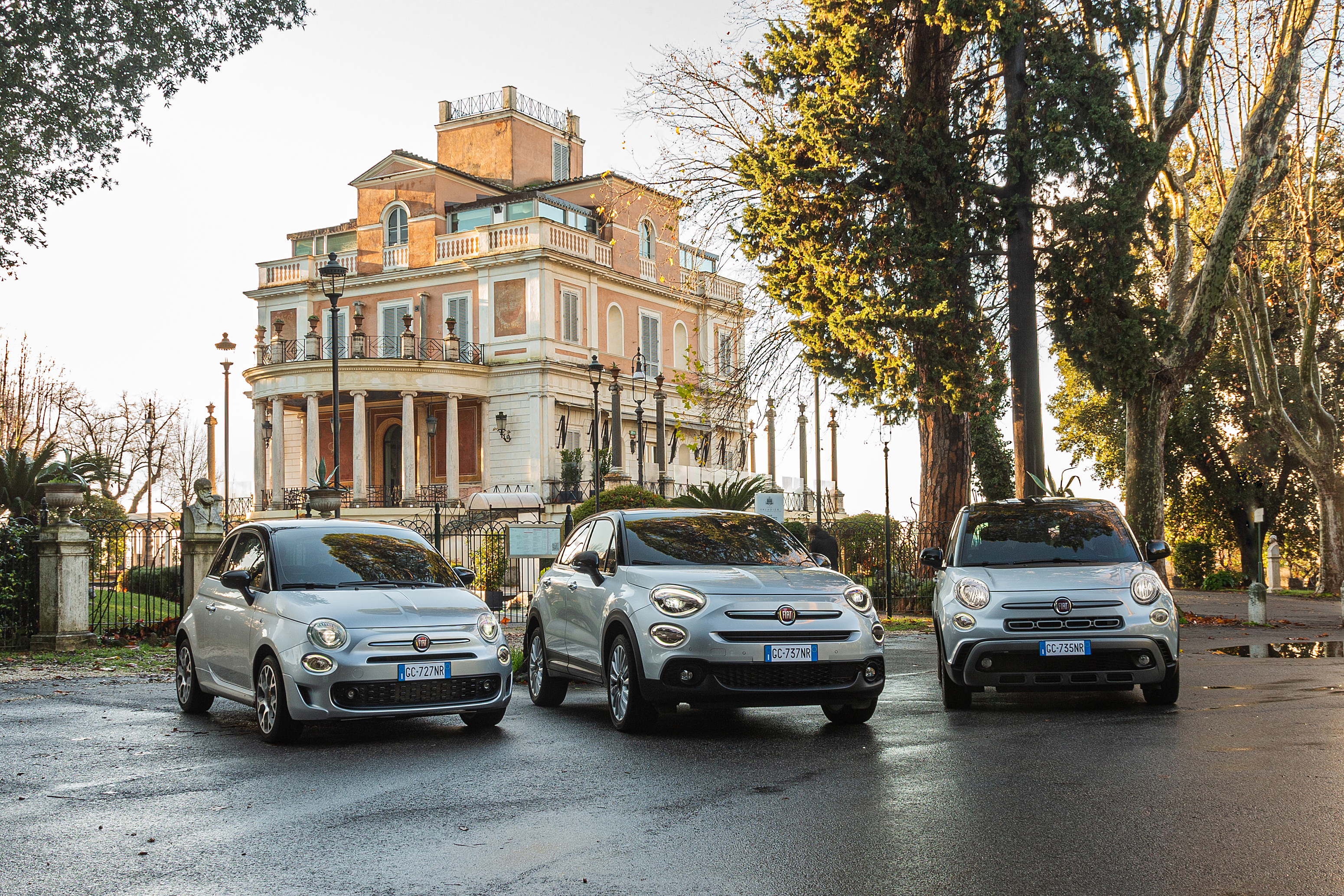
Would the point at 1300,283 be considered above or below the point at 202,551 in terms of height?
above

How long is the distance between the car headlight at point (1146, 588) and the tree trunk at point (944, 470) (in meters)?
12.6

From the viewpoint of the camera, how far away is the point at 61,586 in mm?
17797

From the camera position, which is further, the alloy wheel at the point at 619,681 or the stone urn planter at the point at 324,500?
the stone urn planter at the point at 324,500

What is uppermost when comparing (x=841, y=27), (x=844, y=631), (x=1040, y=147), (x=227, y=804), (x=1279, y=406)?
(x=841, y=27)

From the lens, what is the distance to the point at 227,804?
7.09 metres

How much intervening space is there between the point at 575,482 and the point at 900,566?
23557 mm

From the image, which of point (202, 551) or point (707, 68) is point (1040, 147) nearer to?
point (707, 68)

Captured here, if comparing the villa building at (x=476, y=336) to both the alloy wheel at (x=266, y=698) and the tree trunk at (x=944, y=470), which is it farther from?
the alloy wheel at (x=266, y=698)

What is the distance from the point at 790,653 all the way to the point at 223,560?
17.0ft

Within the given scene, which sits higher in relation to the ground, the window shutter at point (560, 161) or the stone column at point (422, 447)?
the window shutter at point (560, 161)

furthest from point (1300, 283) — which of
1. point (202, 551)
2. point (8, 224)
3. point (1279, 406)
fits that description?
point (8, 224)

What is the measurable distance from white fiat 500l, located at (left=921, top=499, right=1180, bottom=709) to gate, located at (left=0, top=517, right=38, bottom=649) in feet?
43.6

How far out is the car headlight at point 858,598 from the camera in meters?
9.70

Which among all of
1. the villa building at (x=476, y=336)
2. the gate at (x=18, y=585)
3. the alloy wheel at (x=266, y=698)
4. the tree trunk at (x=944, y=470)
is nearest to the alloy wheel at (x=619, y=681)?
the alloy wheel at (x=266, y=698)
